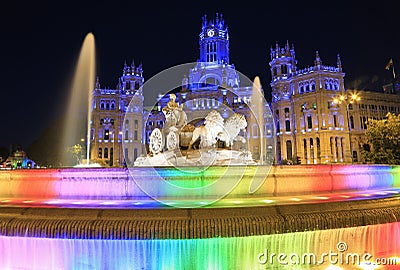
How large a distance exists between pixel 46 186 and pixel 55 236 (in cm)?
395

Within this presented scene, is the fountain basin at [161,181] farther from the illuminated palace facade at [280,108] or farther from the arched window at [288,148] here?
the arched window at [288,148]

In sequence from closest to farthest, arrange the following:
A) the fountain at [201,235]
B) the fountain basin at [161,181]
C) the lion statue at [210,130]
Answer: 1. the fountain at [201,235]
2. the fountain basin at [161,181]
3. the lion statue at [210,130]

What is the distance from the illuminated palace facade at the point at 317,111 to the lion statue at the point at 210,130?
42964 mm

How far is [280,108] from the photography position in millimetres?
64688

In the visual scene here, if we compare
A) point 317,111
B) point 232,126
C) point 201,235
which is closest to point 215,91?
point 317,111

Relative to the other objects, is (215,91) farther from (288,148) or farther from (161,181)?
(161,181)

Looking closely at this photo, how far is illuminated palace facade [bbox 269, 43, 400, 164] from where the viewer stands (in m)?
57.9

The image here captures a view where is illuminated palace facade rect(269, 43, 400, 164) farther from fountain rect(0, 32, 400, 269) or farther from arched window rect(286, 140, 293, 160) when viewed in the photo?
fountain rect(0, 32, 400, 269)

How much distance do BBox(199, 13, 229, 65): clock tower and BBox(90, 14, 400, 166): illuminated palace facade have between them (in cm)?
46

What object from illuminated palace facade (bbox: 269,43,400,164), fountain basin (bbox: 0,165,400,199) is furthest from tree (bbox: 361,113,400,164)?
illuminated palace facade (bbox: 269,43,400,164)

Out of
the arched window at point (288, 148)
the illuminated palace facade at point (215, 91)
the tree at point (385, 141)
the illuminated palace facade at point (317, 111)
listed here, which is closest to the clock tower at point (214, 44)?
the illuminated palace facade at point (215, 91)

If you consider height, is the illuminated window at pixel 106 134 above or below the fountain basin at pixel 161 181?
above

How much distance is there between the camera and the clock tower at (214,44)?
87438mm

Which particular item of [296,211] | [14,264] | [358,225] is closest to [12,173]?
[14,264]
